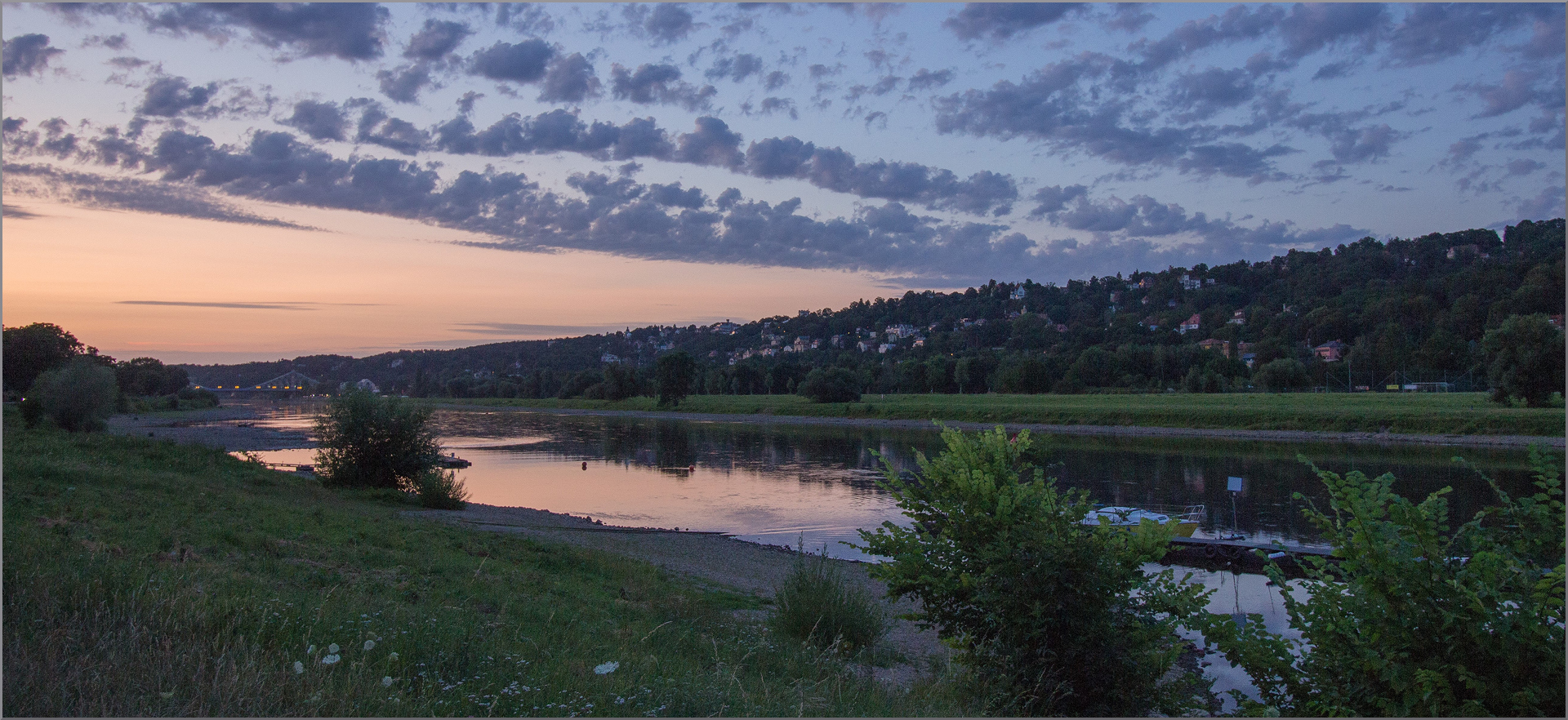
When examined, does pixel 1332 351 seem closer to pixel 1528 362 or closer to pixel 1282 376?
pixel 1282 376

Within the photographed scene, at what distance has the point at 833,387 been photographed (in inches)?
3686

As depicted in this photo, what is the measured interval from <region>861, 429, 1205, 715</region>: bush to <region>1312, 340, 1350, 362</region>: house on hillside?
103 metres

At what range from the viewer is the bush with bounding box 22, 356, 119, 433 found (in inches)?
1491

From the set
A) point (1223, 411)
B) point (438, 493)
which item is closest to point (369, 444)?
point (438, 493)

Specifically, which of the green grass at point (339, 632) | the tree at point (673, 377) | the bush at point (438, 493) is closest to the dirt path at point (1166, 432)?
the tree at point (673, 377)

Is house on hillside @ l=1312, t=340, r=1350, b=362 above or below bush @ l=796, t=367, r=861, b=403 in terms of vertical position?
above

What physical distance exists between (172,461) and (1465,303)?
108176 mm

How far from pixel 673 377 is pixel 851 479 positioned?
6717 cm

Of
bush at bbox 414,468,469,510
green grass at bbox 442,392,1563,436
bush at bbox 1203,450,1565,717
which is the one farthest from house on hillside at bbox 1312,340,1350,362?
bush at bbox 1203,450,1565,717

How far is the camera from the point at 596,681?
561 cm

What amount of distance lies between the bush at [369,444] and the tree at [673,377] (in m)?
76.5

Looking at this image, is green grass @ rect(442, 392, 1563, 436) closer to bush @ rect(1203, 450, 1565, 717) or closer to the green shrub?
the green shrub

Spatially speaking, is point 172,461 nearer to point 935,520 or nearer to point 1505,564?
point 935,520

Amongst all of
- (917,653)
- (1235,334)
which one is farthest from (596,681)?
(1235,334)
